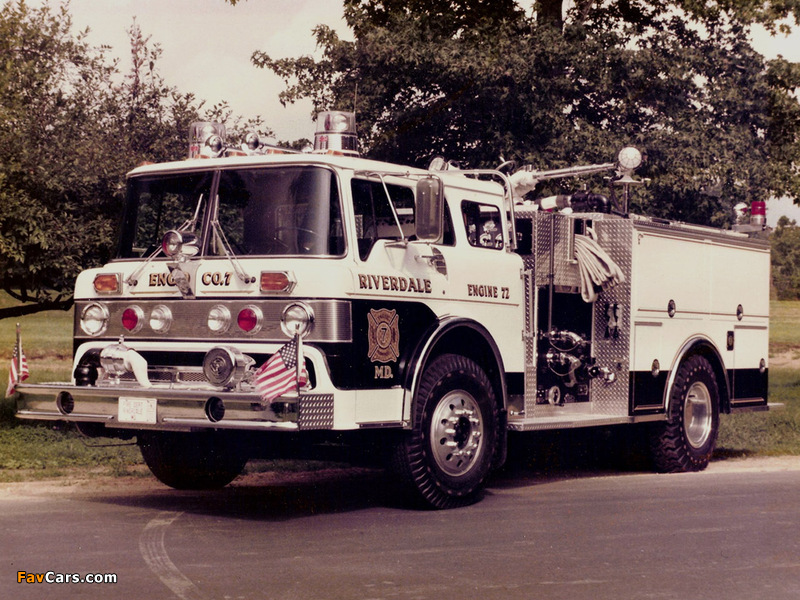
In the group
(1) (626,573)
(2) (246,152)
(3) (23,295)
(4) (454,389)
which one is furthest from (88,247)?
(1) (626,573)

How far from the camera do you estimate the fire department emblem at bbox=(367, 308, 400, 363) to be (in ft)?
29.0

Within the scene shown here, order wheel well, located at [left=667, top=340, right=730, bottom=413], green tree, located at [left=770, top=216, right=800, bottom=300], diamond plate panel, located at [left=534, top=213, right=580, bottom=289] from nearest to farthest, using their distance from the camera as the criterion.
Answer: diamond plate panel, located at [left=534, top=213, right=580, bottom=289] < wheel well, located at [left=667, top=340, right=730, bottom=413] < green tree, located at [left=770, top=216, right=800, bottom=300]

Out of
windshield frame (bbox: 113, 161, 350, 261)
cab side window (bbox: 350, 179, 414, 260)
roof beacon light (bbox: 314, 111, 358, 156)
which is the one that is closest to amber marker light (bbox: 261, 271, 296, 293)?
windshield frame (bbox: 113, 161, 350, 261)

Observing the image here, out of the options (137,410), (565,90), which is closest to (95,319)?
(137,410)

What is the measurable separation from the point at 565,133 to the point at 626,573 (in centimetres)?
1176

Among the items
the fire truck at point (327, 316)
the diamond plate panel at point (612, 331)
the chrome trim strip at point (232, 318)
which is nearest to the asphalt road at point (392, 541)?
the fire truck at point (327, 316)

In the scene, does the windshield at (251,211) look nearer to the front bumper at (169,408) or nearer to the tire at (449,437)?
the front bumper at (169,408)

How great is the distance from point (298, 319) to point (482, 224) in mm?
2511

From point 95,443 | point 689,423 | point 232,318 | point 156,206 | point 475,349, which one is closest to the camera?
point 232,318

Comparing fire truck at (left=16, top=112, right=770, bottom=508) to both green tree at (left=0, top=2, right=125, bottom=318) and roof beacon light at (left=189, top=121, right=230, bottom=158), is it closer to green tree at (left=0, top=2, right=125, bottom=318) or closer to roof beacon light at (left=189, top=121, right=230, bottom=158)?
roof beacon light at (left=189, top=121, right=230, bottom=158)

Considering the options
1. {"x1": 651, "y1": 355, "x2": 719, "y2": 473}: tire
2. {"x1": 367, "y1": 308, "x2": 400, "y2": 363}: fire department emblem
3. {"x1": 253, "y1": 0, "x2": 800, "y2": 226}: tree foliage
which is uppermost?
{"x1": 253, "y1": 0, "x2": 800, "y2": 226}: tree foliage

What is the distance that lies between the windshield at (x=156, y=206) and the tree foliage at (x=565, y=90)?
7519 mm

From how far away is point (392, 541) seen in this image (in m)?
8.09

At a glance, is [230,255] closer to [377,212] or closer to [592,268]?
[377,212]
